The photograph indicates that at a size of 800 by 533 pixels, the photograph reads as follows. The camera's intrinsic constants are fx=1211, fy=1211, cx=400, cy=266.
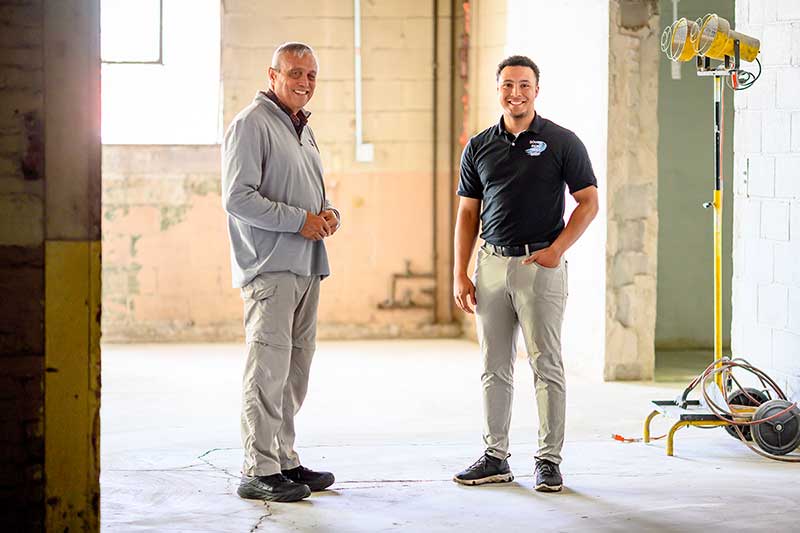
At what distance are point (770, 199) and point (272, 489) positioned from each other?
2491 mm

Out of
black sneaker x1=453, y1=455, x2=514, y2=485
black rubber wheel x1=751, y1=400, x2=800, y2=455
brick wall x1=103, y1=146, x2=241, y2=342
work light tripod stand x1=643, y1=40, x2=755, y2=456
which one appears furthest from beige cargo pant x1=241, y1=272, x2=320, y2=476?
brick wall x1=103, y1=146, x2=241, y2=342

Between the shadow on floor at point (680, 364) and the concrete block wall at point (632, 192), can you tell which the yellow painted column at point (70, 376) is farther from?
the shadow on floor at point (680, 364)

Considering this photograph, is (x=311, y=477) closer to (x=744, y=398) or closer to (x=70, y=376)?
(x=70, y=376)

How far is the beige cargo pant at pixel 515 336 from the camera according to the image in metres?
4.09

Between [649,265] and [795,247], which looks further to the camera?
[649,265]

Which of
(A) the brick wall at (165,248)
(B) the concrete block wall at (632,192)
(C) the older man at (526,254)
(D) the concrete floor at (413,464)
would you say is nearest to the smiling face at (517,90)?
(C) the older man at (526,254)

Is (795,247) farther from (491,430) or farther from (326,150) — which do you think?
(326,150)

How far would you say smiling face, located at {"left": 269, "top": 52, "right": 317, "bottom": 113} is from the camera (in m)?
3.99

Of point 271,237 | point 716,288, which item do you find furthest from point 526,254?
point 716,288

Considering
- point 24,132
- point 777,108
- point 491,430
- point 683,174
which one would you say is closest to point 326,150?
point 683,174

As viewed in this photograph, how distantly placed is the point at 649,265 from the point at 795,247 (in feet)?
6.06

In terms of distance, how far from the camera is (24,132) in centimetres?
317

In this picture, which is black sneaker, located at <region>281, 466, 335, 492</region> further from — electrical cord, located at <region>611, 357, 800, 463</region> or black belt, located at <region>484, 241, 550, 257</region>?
electrical cord, located at <region>611, 357, 800, 463</region>

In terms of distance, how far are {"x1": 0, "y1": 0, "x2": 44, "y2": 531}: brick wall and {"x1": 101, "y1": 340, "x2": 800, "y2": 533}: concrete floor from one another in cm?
52
